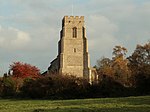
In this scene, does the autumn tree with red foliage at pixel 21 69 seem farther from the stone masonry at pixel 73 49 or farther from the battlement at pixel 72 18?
the battlement at pixel 72 18

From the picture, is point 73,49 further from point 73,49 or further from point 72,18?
point 72,18

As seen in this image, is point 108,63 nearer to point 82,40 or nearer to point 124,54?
point 124,54

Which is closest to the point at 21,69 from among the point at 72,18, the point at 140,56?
the point at 72,18

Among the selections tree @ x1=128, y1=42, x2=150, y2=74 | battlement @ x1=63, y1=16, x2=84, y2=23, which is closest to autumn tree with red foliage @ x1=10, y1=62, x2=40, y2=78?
battlement @ x1=63, y1=16, x2=84, y2=23

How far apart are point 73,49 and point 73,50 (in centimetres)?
28

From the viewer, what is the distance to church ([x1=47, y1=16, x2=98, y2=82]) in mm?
100938

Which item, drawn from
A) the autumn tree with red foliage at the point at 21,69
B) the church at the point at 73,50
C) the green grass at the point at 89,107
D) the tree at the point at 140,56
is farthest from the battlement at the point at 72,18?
the green grass at the point at 89,107

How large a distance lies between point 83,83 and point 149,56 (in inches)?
902

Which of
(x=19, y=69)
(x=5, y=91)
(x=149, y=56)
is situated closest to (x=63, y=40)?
(x=19, y=69)

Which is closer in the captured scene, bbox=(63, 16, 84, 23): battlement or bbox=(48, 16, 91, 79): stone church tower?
bbox=(48, 16, 91, 79): stone church tower

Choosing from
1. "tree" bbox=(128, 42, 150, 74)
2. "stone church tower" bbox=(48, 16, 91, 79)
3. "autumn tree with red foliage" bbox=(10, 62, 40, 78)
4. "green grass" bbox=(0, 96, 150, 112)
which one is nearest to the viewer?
"green grass" bbox=(0, 96, 150, 112)

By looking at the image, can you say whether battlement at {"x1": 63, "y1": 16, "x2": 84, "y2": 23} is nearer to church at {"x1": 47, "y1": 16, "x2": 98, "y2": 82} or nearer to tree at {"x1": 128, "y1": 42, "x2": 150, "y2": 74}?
church at {"x1": 47, "y1": 16, "x2": 98, "y2": 82}

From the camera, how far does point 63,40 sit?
10431cm

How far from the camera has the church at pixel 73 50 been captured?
101 metres
